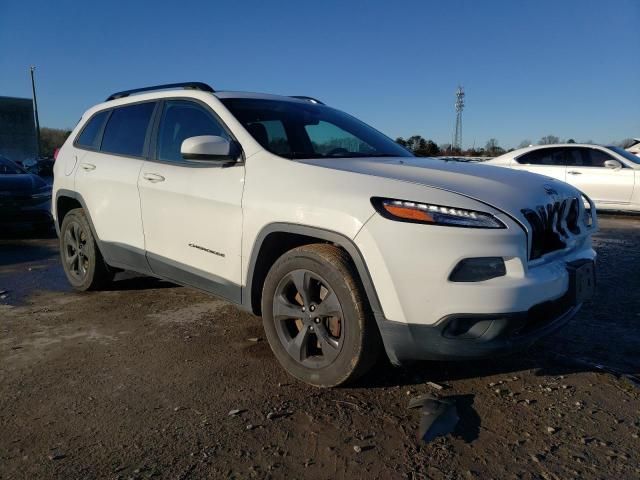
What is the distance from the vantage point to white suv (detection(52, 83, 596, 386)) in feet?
8.09

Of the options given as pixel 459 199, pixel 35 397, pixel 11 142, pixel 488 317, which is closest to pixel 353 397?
pixel 488 317

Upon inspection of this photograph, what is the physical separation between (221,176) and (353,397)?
62.6 inches

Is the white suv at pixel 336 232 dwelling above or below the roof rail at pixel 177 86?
below

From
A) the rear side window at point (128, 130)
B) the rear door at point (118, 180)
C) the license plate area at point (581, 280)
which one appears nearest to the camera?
the license plate area at point (581, 280)

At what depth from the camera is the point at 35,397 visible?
2861 mm

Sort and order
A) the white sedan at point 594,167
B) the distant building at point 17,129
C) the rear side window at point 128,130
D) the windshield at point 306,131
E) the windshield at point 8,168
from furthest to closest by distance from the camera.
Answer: the distant building at point 17,129, the white sedan at point 594,167, the windshield at point 8,168, the rear side window at point 128,130, the windshield at point 306,131

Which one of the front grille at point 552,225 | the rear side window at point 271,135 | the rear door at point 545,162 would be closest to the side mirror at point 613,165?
the rear door at point 545,162

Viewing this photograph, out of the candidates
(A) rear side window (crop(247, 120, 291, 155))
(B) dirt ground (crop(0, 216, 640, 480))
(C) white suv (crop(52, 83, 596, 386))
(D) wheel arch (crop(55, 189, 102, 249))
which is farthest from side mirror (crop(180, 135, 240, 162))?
(D) wheel arch (crop(55, 189, 102, 249))

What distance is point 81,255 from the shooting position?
4988 mm

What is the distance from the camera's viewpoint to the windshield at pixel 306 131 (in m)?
3.53

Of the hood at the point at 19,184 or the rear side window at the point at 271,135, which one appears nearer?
the rear side window at the point at 271,135

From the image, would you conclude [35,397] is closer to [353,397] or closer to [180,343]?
[180,343]

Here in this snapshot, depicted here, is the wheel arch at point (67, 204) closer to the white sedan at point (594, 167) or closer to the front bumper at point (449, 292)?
the front bumper at point (449, 292)

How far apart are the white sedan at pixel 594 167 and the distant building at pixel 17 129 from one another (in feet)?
102
